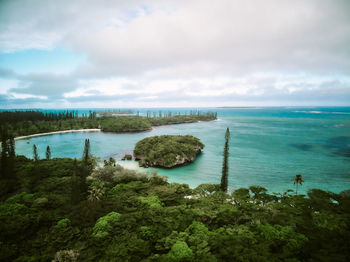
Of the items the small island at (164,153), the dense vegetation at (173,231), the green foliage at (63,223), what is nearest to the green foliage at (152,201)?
the dense vegetation at (173,231)

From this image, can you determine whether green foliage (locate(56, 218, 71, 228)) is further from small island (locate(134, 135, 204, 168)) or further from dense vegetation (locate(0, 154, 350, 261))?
small island (locate(134, 135, 204, 168))

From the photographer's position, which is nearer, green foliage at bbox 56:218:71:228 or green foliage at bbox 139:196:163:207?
green foliage at bbox 56:218:71:228

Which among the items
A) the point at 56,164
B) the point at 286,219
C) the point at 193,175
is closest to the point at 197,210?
the point at 286,219

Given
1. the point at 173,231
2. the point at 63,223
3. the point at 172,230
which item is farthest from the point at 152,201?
the point at 63,223

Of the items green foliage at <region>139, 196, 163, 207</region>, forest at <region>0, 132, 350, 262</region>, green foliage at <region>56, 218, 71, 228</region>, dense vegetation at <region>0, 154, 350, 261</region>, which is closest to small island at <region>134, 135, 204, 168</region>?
forest at <region>0, 132, 350, 262</region>

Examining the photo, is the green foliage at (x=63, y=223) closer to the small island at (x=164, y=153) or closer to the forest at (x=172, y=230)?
the forest at (x=172, y=230)

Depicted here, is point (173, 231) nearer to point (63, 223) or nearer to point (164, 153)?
point (63, 223)

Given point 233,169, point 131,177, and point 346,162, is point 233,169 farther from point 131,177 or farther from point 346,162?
point 346,162

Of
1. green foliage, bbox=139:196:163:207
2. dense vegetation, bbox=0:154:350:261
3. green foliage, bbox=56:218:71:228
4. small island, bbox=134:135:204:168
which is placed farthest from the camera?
small island, bbox=134:135:204:168
